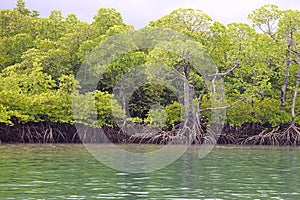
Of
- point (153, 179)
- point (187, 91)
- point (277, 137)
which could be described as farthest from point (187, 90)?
point (153, 179)

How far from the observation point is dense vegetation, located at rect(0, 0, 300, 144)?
33188 mm

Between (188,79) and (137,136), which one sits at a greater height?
(188,79)

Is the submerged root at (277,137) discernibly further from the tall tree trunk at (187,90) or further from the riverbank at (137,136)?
the tall tree trunk at (187,90)

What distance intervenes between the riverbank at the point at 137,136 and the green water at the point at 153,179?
33.1 ft

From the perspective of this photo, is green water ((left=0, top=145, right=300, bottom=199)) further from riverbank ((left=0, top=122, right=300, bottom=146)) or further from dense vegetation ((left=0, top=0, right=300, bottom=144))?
dense vegetation ((left=0, top=0, right=300, bottom=144))

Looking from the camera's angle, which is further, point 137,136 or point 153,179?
A: point 137,136

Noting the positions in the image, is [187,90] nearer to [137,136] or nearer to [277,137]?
[137,136]

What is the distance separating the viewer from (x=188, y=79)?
34219 mm

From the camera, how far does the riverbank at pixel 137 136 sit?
3253 centimetres

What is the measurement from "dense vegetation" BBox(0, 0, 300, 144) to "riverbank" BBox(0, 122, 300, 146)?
12cm

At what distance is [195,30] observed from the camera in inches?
1407

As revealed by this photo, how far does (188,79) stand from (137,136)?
4032 mm

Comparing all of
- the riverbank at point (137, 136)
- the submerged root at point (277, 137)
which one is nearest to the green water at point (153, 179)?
the submerged root at point (277, 137)

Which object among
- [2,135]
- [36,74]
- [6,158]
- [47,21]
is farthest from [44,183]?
[47,21]
